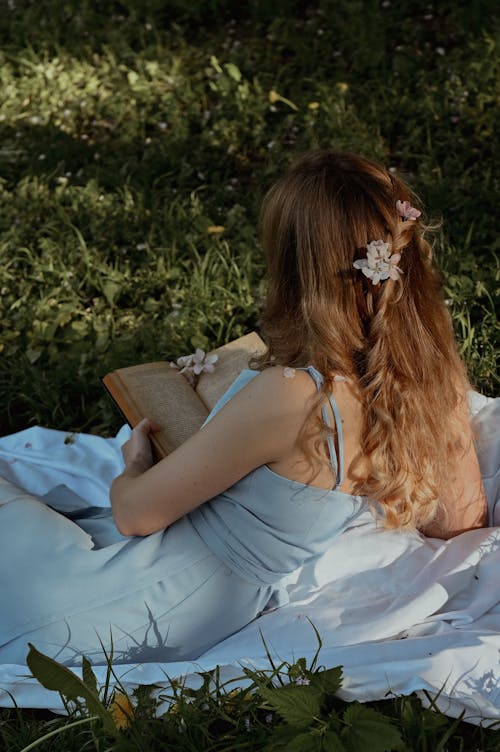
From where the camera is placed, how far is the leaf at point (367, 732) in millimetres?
1817

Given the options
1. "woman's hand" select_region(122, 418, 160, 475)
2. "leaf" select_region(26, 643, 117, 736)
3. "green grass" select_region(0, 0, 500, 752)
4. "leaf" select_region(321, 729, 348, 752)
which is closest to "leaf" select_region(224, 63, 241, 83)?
"green grass" select_region(0, 0, 500, 752)

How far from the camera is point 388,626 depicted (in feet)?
7.20

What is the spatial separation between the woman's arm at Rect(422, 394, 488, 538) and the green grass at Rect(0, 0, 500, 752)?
79 centimetres

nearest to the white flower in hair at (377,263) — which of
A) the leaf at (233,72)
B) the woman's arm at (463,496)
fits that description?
the woman's arm at (463,496)

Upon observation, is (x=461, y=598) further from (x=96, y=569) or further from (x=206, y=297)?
(x=206, y=297)

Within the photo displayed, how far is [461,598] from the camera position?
2.29 m

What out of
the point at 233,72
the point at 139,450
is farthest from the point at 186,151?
the point at 139,450

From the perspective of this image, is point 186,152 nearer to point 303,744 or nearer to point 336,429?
point 336,429

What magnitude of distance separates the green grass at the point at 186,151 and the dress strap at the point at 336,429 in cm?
127

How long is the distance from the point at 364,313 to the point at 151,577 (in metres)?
0.82

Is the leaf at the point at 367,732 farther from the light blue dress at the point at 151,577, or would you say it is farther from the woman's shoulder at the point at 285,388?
the woman's shoulder at the point at 285,388

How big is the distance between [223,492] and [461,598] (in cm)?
70

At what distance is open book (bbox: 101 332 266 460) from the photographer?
8.20ft

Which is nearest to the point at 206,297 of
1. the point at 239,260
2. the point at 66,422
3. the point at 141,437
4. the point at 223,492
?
the point at 239,260
